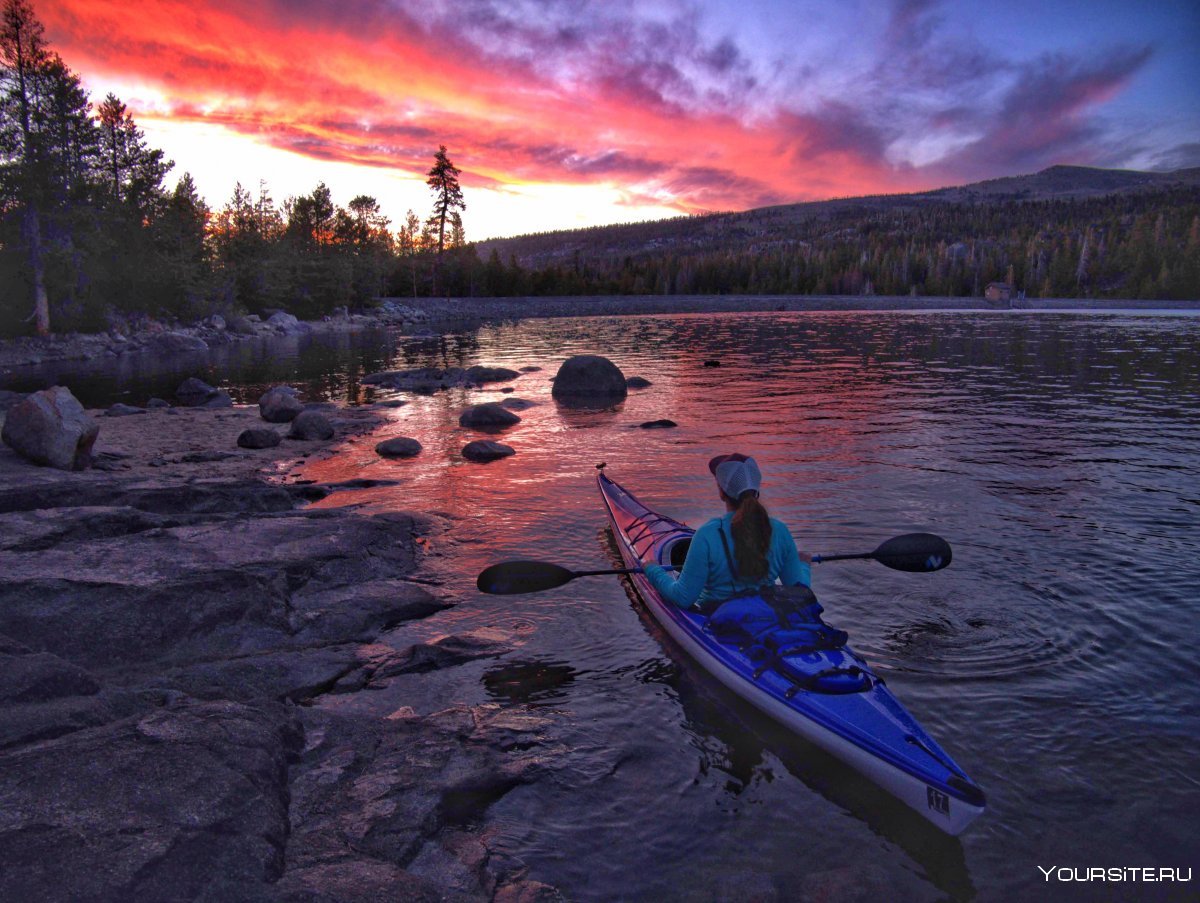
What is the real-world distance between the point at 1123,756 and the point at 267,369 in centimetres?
3393

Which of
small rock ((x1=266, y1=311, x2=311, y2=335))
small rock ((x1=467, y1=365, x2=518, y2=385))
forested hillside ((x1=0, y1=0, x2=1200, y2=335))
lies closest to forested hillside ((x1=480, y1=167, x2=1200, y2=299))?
forested hillside ((x1=0, y1=0, x2=1200, y2=335))

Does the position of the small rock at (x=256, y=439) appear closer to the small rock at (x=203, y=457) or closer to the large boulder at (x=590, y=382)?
the small rock at (x=203, y=457)

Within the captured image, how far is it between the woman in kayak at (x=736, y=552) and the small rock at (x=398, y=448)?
389 inches

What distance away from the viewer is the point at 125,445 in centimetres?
1466

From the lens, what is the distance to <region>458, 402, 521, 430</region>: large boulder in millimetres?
18031

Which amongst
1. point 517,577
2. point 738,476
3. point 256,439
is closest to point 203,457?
point 256,439

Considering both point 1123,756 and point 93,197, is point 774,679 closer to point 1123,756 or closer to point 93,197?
point 1123,756

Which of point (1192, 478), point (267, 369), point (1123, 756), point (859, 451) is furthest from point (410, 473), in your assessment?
point (267, 369)

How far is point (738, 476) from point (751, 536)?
523 millimetres

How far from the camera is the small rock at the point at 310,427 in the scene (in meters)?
16.3

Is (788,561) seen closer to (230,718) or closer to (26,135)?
(230,718)

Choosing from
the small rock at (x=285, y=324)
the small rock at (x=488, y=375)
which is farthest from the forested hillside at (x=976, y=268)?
the small rock at (x=488, y=375)

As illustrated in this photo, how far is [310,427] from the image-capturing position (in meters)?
16.4

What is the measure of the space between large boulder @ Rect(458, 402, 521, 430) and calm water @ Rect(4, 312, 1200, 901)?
24.8 inches
